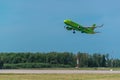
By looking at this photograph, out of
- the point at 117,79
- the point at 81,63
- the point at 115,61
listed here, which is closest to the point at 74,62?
the point at 81,63

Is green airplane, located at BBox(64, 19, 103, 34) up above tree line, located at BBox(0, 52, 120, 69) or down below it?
below

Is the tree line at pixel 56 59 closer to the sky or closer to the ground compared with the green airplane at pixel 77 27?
closer to the sky

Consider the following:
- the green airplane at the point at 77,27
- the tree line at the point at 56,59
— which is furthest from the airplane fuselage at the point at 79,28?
the tree line at the point at 56,59

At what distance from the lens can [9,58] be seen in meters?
123

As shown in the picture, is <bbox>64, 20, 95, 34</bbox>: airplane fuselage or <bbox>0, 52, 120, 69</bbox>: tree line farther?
<bbox>0, 52, 120, 69</bbox>: tree line

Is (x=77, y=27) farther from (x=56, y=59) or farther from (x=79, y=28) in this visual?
(x=56, y=59)

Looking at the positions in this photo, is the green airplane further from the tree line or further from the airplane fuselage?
the tree line

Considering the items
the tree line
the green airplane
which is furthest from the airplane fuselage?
the tree line

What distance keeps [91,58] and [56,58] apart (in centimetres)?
1051

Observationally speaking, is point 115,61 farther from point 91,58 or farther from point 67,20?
point 67,20

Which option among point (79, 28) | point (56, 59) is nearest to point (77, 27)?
point (79, 28)

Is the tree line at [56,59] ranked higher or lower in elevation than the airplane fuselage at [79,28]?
higher

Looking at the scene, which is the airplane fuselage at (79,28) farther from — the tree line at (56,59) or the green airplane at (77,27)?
the tree line at (56,59)

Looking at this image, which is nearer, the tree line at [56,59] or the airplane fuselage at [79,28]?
the airplane fuselage at [79,28]
